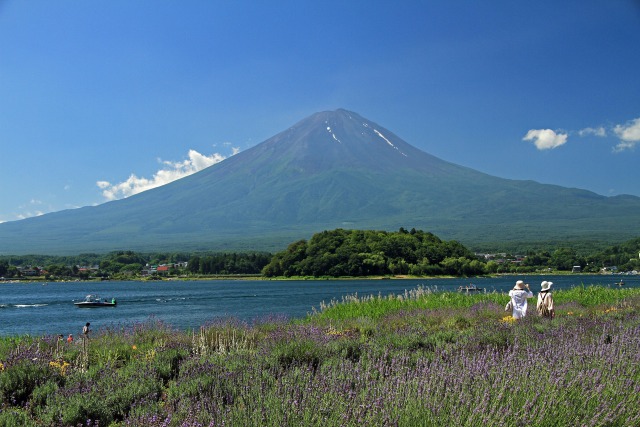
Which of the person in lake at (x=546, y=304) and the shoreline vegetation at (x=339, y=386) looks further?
the person in lake at (x=546, y=304)

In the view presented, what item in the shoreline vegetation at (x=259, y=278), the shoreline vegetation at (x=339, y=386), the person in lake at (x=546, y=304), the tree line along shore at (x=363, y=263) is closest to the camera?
the shoreline vegetation at (x=339, y=386)

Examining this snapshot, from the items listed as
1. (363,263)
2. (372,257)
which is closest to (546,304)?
(372,257)

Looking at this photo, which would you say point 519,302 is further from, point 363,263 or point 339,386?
point 363,263

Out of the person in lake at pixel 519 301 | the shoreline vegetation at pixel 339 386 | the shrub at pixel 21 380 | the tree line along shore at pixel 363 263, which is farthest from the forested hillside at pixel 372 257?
the shrub at pixel 21 380

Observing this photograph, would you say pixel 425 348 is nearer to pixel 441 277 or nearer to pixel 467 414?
pixel 467 414

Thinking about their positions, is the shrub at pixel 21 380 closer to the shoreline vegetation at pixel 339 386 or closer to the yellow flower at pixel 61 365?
the shoreline vegetation at pixel 339 386

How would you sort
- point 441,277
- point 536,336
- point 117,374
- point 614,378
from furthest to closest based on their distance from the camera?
point 441,277 < point 536,336 < point 117,374 < point 614,378

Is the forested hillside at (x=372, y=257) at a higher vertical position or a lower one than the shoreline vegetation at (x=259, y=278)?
higher

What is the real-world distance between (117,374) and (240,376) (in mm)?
1796

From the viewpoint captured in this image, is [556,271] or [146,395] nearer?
[146,395]

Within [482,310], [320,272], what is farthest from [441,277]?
[482,310]

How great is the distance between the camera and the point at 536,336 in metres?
8.75

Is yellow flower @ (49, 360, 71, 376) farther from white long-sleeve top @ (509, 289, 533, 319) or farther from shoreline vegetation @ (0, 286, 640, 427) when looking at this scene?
white long-sleeve top @ (509, 289, 533, 319)

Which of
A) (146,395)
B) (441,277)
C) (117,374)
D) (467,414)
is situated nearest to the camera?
(467,414)
